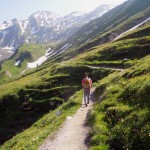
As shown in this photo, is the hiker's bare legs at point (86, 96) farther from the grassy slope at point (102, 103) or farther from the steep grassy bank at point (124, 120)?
the steep grassy bank at point (124, 120)

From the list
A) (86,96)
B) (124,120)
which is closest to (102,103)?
(124,120)

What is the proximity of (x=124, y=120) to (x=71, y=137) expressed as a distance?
5.61 meters

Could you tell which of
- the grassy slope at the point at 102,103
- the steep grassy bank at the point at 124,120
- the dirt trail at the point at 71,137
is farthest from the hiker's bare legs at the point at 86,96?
the steep grassy bank at the point at 124,120

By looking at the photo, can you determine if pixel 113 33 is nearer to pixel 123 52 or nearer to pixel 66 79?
pixel 123 52

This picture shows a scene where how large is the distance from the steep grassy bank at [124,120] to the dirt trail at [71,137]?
3.26 feet

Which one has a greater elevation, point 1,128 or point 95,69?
point 95,69

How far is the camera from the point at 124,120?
23.7m

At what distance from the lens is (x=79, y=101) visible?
4231 centimetres

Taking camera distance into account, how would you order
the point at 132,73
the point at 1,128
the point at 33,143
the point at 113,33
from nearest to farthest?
the point at 33,143 → the point at 132,73 → the point at 1,128 → the point at 113,33

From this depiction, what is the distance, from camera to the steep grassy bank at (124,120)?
20828 mm

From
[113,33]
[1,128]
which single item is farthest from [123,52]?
[113,33]

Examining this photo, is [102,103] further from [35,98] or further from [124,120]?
[35,98]

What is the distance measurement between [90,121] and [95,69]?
1510 inches

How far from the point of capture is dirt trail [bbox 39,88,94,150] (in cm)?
2479
